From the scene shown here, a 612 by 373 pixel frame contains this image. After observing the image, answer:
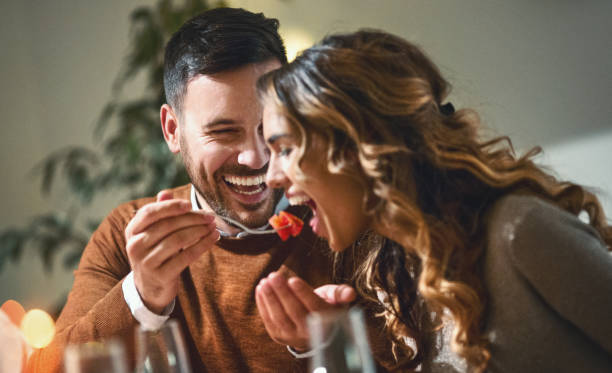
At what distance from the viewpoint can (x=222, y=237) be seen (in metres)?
1.49

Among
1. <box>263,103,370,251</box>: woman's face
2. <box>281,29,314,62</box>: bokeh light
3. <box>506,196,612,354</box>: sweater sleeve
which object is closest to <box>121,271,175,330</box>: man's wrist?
<box>263,103,370,251</box>: woman's face

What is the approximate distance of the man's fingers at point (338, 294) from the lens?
101cm

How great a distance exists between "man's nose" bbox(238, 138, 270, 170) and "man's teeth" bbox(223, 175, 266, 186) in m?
0.04

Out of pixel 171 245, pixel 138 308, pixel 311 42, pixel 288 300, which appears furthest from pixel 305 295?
pixel 311 42

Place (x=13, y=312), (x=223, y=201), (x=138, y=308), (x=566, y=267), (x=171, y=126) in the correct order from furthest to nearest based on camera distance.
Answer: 1. (x=171, y=126)
2. (x=223, y=201)
3. (x=138, y=308)
4. (x=13, y=312)
5. (x=566, y=267)

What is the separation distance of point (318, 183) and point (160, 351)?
14.7 inches

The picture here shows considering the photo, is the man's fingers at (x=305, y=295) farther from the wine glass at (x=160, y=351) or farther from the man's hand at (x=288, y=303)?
the wine glass at (x=160, y=351)

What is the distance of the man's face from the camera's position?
1367 mm

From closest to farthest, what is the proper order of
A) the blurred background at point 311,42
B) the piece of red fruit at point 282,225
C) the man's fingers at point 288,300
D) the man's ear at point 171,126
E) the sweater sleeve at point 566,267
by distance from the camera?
the sweater sleeve at point 566,267 → the man's fingers at point 288,300 → the piece of red fruit at point 282,225 → the man's ear at point 171,126 → the blurred background at point 311,42

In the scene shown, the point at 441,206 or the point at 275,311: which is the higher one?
the point at 441,206

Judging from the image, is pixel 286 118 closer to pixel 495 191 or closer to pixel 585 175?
pixel 495 191

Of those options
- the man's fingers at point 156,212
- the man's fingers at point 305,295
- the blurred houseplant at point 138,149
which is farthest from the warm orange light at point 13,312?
the blurred houseplant at point 138,149

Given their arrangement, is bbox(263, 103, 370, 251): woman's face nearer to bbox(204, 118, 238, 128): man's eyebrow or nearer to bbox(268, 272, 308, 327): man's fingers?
bbox(268, 272, 308, 327): man's fingers

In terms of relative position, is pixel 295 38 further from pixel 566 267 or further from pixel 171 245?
pixel 566 267
